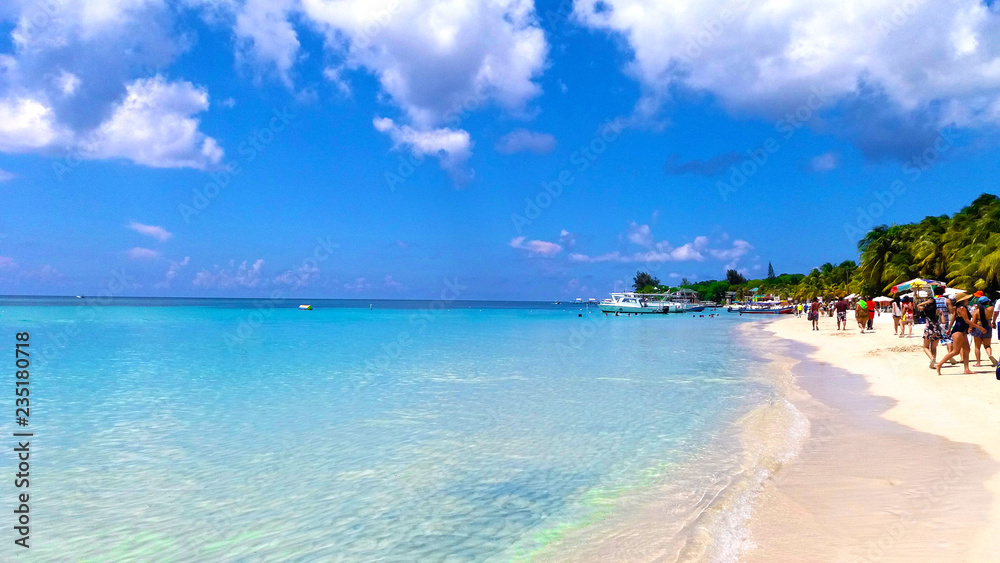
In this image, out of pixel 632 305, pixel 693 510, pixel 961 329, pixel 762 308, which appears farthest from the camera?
pixel 762 308

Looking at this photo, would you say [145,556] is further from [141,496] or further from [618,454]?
[618,454]

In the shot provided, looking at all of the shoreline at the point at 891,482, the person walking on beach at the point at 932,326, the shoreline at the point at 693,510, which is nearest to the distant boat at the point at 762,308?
the person walking on beach at the point at 932,326

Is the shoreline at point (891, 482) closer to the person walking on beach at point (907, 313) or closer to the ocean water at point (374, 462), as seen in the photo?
the ocean water at point (374, 462)

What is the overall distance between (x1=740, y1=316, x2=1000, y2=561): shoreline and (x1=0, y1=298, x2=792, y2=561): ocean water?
2.02 ft

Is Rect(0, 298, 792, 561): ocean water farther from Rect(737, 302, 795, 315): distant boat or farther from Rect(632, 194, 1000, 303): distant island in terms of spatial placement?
Rect(737, 302, 795, 315): distant boat

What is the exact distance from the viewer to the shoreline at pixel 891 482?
4.78 meters

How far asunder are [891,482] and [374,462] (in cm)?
639

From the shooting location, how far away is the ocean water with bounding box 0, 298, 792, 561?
5.55 meters

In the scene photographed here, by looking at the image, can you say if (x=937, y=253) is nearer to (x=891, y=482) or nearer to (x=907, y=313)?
(x=907, y=313)

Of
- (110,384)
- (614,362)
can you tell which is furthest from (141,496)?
(614,362)

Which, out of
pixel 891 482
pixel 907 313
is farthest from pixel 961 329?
pixel 907 313

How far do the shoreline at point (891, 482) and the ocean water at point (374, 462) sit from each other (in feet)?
2.02

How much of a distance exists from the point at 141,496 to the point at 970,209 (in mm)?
63983

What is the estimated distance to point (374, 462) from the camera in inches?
320
